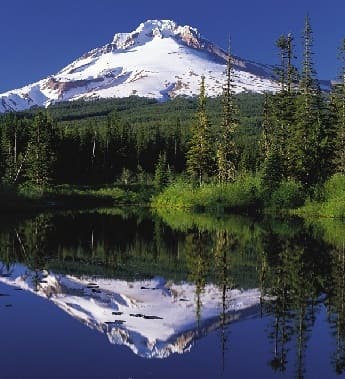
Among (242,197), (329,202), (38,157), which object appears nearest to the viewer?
(329,202)

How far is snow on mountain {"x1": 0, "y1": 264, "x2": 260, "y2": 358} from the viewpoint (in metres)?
9.83

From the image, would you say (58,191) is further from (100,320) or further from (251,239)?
(100,320)

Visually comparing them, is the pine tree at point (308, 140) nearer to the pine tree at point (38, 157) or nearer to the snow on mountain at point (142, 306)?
the pine tree at point (38, 157)

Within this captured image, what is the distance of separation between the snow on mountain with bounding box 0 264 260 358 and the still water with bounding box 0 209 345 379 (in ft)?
0.08

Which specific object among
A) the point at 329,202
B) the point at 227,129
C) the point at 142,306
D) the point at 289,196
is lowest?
the point at 142,306

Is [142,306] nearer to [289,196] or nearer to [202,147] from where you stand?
[289,196]

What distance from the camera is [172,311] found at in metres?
11.8

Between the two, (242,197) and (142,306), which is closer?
(142,306)

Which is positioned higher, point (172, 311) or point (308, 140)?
point (308, 140)

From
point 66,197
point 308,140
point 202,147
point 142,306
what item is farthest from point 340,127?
point 142,306

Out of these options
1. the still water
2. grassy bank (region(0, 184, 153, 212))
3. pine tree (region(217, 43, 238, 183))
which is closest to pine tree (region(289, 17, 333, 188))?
pine tree (region(217, 43, 238, 183))

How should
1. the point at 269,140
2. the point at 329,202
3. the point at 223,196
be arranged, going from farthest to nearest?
the point at 269,140
the point at 223,196
the point at 329,202

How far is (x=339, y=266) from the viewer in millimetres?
17297

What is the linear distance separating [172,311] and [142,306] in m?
0.80
